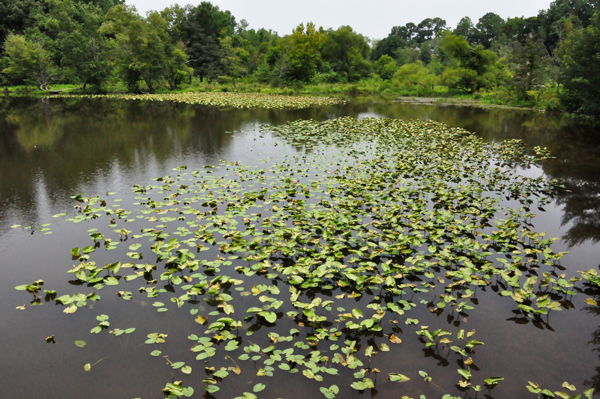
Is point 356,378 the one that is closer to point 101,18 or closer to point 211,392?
point 211,392

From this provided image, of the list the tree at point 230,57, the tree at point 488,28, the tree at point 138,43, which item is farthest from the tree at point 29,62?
the tree at point 488,28

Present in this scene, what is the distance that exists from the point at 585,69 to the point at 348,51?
41.7 m

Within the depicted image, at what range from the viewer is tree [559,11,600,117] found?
714 inches

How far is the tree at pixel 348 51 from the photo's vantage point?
55.5m

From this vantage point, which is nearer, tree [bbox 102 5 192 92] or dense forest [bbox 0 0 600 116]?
dense forest [bbox 0 0 600 116]

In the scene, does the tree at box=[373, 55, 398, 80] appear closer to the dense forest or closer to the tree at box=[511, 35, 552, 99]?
the dense forest

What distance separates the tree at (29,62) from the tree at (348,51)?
129 feet

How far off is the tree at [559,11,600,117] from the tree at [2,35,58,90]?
49.4 meters

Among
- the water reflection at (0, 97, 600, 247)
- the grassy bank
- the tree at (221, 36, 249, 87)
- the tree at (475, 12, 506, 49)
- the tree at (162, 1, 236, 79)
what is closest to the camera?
the water reflection at (0, 97, 600, 247)

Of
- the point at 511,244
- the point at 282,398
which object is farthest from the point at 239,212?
the point at 511,244

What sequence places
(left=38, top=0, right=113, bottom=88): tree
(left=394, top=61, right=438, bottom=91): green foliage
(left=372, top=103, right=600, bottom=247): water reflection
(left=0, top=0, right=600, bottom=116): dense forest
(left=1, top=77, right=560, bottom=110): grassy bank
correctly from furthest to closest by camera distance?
1. (left=394, top=61, right=438, bottom=91): green foliage
2. (left=38, top=0, right=113, bottom=88): tree
3. (left=0, top=0, right=600, bottom=116): dense forest
4. (left=1, top=77, right=560, bottom=110): grassy bank
5. (left=372, top=103, right=600, bottom=247): water reflection

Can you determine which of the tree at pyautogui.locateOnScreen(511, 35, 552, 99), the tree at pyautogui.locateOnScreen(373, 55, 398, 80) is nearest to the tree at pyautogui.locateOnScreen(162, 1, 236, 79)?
the tree at pyautogui.locateOnScreen(373, 55, 398, 80)

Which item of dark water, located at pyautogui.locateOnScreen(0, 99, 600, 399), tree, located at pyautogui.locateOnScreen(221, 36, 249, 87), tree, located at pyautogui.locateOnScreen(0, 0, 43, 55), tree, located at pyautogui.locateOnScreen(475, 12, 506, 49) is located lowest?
dark water, located at pyautogui.locateOnScreen(0, 99, 600, 399)

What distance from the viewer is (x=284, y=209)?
7062mm
